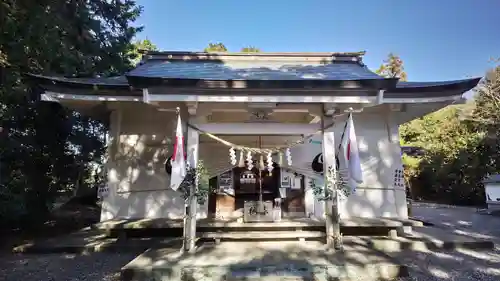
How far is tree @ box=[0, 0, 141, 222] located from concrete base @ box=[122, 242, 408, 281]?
11.2 feet

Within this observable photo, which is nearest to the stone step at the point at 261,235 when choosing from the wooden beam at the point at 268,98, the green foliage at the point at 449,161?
the wooden beam at the point at 268,98

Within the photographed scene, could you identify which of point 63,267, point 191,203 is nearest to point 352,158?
point 191,203

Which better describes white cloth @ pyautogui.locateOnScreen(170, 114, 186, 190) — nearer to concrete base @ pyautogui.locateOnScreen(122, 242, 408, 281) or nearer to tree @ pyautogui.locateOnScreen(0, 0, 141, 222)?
concrete base @ pyautogui.locateOnScreen(122, 242, 408, 281)

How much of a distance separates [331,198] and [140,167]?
4.14m

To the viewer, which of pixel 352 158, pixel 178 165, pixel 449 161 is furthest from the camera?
pixel 449 161

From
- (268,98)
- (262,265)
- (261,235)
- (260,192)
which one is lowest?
(262,265)

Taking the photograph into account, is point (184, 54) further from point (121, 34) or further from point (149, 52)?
point (121, 34)

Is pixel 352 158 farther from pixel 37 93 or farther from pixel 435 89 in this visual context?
pixel 37 93

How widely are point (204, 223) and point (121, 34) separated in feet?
23.4

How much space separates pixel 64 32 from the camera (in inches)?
271

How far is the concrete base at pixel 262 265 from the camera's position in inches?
140

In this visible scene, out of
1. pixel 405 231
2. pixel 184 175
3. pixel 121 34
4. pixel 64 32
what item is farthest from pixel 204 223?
pixel 121 34

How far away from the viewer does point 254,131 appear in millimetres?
4969

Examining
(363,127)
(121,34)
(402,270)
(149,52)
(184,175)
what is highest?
(121,34)
